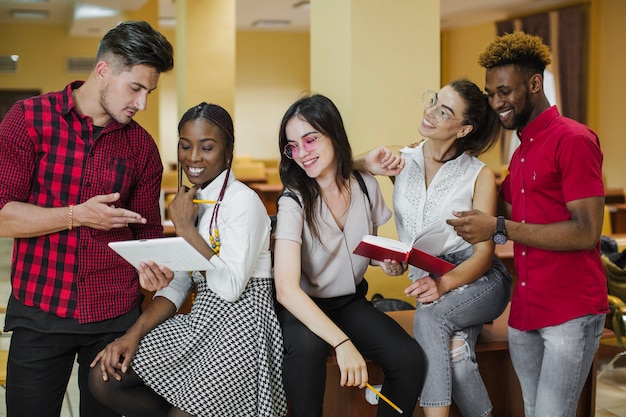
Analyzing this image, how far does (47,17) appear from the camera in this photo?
46.2 feet

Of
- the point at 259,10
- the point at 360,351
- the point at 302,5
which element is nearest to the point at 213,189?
the point at 360,351

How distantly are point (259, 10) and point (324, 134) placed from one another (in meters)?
11.6

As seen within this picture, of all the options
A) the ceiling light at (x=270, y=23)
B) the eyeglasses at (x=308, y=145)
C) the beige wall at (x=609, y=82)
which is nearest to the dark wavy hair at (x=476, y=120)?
the eyeglasses at (x=308, y=145)

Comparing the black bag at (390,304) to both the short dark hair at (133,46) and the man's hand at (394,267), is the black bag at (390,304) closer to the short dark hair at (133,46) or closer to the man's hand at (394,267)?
the man's hand at (394,267)

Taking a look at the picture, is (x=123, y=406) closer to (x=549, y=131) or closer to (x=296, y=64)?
(x=549, y=131)

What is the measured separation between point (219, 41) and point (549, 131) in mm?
6048

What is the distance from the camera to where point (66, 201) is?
7.73 feet

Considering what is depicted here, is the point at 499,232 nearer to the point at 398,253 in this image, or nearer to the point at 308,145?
the point at 398,253

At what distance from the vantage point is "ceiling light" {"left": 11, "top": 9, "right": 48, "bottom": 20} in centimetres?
1331

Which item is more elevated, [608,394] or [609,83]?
[609,83]

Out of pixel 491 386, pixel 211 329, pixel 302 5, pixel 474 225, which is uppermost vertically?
pixel 302 5

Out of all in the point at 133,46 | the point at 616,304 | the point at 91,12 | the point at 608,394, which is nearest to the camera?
the point at 133,46

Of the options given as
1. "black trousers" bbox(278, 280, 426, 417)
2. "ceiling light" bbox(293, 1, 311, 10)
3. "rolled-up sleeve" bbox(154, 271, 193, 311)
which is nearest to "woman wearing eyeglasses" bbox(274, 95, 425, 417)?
"black trousers" bbox(278, 280, 426, 417)

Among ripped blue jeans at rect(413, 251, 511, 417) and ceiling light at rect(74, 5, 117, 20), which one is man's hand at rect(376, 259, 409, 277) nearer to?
ripped blue jeans at rect(413, 251, 511, 417)
